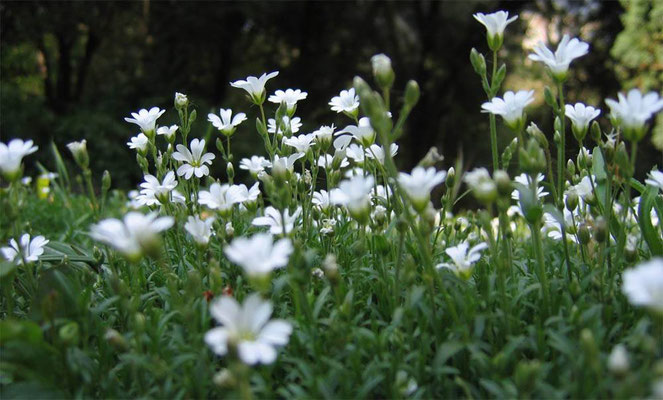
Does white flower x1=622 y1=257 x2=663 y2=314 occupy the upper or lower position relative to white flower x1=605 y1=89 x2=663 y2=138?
lower

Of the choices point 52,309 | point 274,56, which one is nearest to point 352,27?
point 274,56

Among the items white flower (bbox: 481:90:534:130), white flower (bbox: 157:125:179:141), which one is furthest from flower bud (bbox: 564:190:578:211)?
white flower (bbox: 157:125:179:141)

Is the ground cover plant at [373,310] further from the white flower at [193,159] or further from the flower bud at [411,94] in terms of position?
the white flower at [193,159]

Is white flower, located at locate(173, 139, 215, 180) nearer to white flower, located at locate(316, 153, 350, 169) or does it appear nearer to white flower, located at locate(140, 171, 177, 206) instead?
white flower, located at locate(140, 171, 177, 206)

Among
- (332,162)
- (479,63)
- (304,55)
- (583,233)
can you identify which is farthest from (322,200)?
(304,55)

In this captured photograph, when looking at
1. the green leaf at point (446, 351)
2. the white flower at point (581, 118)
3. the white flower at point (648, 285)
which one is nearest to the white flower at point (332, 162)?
the white flower at point (581, 118)

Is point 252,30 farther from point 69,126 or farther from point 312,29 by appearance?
point 69,126

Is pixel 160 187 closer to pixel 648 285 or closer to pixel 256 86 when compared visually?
pixel 256 86
